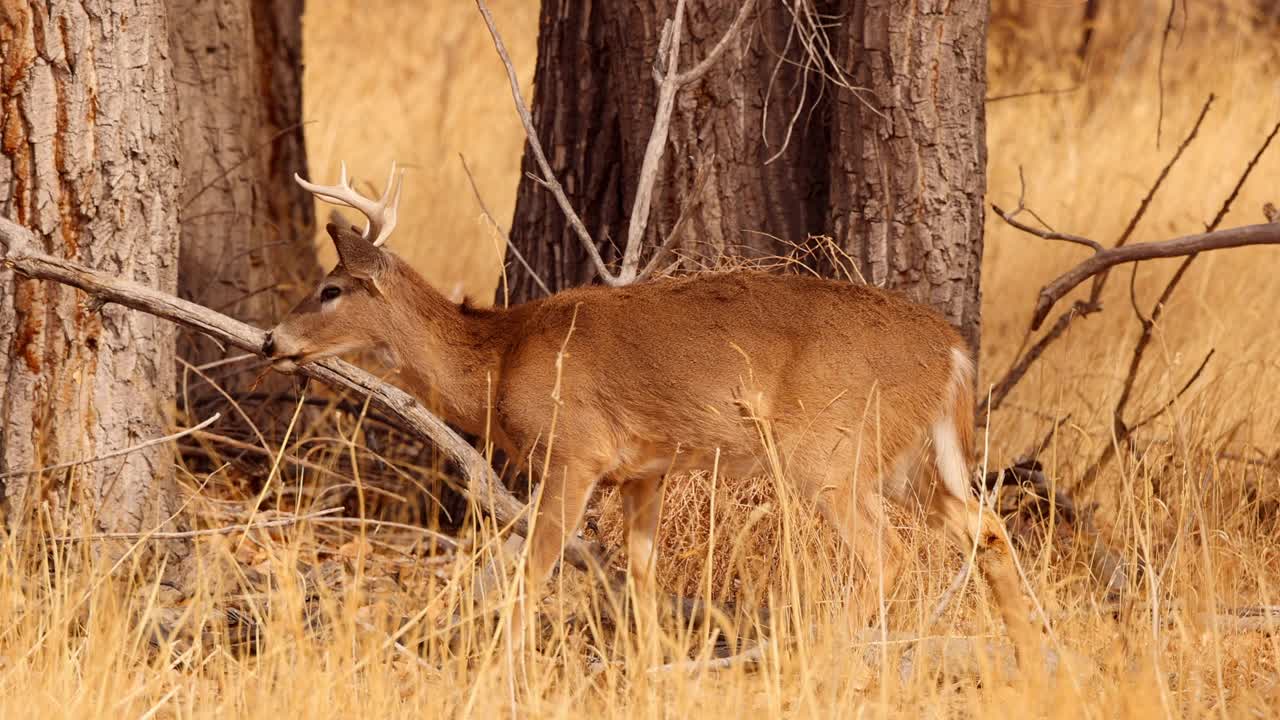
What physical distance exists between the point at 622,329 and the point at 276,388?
327 centimetres

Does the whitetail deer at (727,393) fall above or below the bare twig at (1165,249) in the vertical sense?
below

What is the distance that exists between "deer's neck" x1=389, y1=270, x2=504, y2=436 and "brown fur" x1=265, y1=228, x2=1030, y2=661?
11 mm

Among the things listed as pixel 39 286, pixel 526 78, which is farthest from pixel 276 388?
pixel 526 78

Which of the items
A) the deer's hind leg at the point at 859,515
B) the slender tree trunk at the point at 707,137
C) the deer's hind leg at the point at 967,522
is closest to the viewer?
the deer's hind leg at the point at 967,522

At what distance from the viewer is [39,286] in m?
5.46

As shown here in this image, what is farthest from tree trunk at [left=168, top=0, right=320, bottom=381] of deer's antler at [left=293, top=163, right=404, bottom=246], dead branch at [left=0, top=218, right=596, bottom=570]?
dead branch at [left=0, top=218, right=596, bottom=570]

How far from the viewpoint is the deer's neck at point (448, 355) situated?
5.73 m

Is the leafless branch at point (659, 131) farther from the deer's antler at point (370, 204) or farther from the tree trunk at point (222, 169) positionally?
the tree trunk at point (222, 169)

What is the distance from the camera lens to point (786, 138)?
638cm

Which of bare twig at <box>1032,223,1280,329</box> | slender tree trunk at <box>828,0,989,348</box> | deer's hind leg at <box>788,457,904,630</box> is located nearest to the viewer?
deer's hind leg at <box>788,457,904,630</box>

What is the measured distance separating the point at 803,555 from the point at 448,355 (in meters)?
1.66

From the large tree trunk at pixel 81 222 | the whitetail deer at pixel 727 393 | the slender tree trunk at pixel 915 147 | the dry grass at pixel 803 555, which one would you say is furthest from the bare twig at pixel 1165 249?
the large tree trunk at pixel 81 222

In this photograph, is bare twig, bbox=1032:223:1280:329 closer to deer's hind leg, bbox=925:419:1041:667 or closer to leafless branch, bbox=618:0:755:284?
deer's hind leg, bbox=925:419:1041:667

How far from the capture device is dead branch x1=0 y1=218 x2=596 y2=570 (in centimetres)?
496
